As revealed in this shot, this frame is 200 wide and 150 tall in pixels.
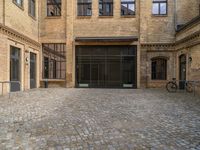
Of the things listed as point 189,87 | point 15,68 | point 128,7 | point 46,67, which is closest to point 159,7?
point 128,7

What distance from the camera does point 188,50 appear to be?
15.2 m

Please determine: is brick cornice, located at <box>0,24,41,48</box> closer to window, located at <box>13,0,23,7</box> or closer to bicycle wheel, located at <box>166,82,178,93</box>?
window, located at <box>13,0,23,7</box>

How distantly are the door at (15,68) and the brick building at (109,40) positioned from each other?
2.59 meters

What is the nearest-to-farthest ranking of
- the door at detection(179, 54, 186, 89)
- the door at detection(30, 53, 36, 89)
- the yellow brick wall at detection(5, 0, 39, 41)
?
1. the yellow brick wall at detection(5, 0, 39, 41)
2. the door at detection(179, 54, 186, 89)
3. the door at detection(30, 53, 36, 89)

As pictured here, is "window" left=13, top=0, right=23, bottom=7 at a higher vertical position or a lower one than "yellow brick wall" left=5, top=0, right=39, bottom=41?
higher

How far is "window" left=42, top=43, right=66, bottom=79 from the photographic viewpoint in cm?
1861

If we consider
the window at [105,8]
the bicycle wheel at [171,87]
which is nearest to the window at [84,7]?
the window at [105,8]

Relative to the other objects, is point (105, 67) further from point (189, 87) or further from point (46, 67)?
point (189, 87)

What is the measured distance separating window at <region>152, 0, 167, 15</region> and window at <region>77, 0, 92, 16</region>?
5.42 meters

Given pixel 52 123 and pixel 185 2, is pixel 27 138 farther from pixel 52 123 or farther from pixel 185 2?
pixel 185 2

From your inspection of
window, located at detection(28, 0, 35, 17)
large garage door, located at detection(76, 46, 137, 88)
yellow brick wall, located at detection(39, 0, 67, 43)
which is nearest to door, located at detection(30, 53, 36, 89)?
yellow brick wall, located at detection(39, 0, 67, 43)

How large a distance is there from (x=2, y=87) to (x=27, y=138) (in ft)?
27.0

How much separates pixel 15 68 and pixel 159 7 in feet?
40.9

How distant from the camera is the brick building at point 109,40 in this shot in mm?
17922
